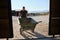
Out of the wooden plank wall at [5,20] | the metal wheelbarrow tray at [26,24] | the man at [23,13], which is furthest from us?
the metal wheelbarrow tray at [26,24]

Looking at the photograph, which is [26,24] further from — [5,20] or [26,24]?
[5,20]

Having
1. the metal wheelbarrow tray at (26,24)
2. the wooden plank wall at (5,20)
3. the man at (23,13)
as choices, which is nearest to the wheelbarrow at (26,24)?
the metal wheelbarrow tray at (26,24)

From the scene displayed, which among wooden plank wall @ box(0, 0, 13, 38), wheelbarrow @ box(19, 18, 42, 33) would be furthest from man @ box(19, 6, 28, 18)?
wooden plank wall @ box(0, 0, 13, 38)

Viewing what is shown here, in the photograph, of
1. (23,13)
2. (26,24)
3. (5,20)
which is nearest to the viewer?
(5,20)

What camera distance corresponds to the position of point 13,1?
3609 millimetres

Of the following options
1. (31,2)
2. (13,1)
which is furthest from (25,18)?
(13,1)

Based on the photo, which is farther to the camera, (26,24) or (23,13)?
(26,24)

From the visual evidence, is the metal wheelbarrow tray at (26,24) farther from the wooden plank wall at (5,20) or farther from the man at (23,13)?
the wooden plank wall at (5,20)

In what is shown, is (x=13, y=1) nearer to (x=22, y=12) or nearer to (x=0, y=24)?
(x=0, y=24)

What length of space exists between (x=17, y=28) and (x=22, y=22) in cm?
61

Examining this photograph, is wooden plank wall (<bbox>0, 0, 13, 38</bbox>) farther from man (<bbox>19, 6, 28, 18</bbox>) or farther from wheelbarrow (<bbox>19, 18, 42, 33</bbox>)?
wheelbarrow (<bbox>19, 18, 42, 33</bbox>)

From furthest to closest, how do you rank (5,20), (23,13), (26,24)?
(26,24)
(23,13)
(5,20)

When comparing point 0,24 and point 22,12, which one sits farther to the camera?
point 22,12

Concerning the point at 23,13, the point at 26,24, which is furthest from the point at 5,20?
the point at 26,24
